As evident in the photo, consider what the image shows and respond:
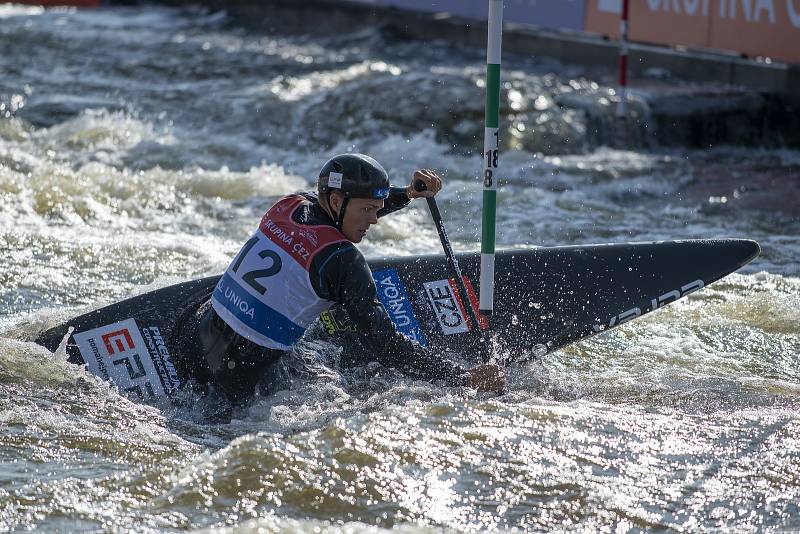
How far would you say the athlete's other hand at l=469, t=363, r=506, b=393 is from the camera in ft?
14.1

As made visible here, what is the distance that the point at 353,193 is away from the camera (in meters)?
4.06

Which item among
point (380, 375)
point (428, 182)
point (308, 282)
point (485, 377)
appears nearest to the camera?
point (308, 282)

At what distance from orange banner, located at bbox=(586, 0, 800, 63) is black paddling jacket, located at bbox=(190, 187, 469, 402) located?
307 inches

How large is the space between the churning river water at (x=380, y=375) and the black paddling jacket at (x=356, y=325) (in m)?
0.15

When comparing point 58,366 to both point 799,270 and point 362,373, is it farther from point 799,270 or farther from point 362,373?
point 799,270

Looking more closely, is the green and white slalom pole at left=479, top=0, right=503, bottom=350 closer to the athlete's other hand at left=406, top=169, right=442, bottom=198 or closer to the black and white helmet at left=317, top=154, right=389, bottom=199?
the athlete's other hand at left=406, top=169, right=442, bottom=198

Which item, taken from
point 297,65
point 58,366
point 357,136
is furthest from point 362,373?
point 297,65

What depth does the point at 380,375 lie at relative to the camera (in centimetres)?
475

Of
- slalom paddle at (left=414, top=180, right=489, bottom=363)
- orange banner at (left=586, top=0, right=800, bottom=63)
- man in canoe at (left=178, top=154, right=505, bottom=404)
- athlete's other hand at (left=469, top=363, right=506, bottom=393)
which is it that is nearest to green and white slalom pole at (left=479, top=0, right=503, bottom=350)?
slalom paddle at (left=414, top=180, right=489, bottom=363)

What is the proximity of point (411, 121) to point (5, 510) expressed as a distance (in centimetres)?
759

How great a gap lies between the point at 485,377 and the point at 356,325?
59 centimetres

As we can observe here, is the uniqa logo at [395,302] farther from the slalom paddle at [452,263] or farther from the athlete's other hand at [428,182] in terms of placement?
the athlete's other hand at [428,182]

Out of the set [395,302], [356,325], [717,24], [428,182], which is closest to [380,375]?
[395,302]

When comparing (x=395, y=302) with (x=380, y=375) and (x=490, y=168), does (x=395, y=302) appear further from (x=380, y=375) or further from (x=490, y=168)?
(x=490, y=168)
